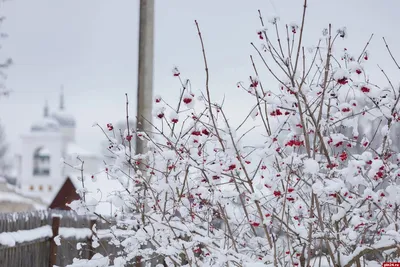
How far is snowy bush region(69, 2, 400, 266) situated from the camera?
3.63 metres

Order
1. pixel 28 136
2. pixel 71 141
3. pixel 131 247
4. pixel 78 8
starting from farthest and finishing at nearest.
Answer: pixel 71 141
pixel 28 136
pixel 78 8
pixel 131 247

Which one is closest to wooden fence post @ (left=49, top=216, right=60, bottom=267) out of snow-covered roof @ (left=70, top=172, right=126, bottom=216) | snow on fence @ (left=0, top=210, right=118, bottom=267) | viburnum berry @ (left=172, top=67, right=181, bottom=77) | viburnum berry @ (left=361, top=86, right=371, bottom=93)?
snow on fence @ (left=0, top=210, right=118, bottom=267)

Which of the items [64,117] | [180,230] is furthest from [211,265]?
[64,117]

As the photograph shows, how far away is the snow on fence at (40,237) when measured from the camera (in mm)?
5672

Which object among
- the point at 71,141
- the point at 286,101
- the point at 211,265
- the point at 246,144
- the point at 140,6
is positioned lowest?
the point at 71,141

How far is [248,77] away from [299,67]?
30 cm

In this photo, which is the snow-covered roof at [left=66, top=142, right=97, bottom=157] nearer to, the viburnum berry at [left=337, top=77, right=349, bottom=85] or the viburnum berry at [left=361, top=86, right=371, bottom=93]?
the viburnum berry at [left=361, top=86, right=371, bottom=93]

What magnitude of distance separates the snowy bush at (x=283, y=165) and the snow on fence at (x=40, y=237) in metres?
1.33

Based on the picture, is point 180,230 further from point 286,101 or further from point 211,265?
point 286,101

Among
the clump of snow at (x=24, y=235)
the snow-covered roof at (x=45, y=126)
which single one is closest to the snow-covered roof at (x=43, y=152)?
the snow-covered roof at (x=45, y=126)

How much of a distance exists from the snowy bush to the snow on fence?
133 cm

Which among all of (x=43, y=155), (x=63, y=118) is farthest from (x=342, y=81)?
(x=63, y=118)

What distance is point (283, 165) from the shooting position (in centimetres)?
398

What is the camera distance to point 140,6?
5.24 metres
